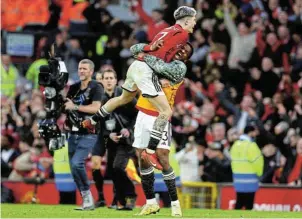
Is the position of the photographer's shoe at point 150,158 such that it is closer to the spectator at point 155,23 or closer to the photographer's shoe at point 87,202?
the photographer's shoe at point 87,202

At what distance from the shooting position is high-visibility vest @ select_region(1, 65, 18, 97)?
31.1 metres

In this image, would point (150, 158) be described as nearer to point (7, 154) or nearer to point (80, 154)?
point (80, 154)

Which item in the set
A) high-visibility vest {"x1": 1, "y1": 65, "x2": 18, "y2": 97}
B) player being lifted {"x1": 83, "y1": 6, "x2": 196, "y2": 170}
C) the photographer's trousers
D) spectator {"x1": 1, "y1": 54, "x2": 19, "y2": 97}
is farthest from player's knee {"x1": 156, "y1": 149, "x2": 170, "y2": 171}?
high-visibility vest {"x1": 1, "y1": 65, "x2": 18, "y2": 97}

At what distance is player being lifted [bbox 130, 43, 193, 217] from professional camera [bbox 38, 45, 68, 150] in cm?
193

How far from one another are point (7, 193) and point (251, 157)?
211 inches

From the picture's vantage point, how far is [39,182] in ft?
83.0

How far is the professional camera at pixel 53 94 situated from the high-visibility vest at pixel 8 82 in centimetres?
1208

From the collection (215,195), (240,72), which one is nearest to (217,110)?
(240,72)

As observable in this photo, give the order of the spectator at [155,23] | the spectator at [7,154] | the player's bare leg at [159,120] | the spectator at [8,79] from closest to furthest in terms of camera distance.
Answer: the player's bare leg at [159,120], the spectator at [7,154], the spectator at [155,23], the spectator at [8,79]

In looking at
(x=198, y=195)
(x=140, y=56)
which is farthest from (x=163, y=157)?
(x=198, y=195)

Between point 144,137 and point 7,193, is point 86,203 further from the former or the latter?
point 7,193

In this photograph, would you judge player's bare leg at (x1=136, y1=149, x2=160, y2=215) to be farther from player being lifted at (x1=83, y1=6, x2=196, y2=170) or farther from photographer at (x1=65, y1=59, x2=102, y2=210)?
photographer at (x1=65, y1=59, x2=102, y2=210)

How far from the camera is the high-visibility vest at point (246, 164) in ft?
75.8

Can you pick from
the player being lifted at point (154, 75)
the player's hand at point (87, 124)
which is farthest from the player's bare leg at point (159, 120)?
the player's hand at point (87, 124)
